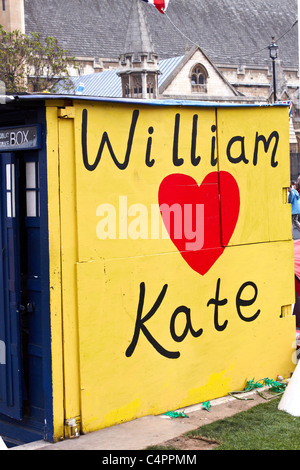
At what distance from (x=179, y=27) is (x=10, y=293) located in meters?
71.2

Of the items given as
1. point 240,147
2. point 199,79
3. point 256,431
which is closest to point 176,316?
point 256,431

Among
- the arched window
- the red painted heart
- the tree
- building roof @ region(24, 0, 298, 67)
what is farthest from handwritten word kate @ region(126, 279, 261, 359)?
building roof @ region(24, 0, 298, 67)

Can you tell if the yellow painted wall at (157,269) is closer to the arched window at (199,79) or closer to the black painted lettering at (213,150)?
the black painted lettering at (213,150)

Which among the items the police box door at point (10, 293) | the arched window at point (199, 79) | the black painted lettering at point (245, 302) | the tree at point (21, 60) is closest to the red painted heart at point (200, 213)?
the black painted lettering at point (245, 302)

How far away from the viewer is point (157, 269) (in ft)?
19.2

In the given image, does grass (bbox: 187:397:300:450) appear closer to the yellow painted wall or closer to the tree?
the yellow painted wall

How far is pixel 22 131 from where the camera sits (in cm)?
537

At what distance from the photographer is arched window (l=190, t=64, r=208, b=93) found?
2461 inches

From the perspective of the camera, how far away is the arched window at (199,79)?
6250 cm

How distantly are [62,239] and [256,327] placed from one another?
85.8 inches

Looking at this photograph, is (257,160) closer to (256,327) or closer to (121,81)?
(256,327)

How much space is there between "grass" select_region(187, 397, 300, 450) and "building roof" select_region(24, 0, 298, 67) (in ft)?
202
